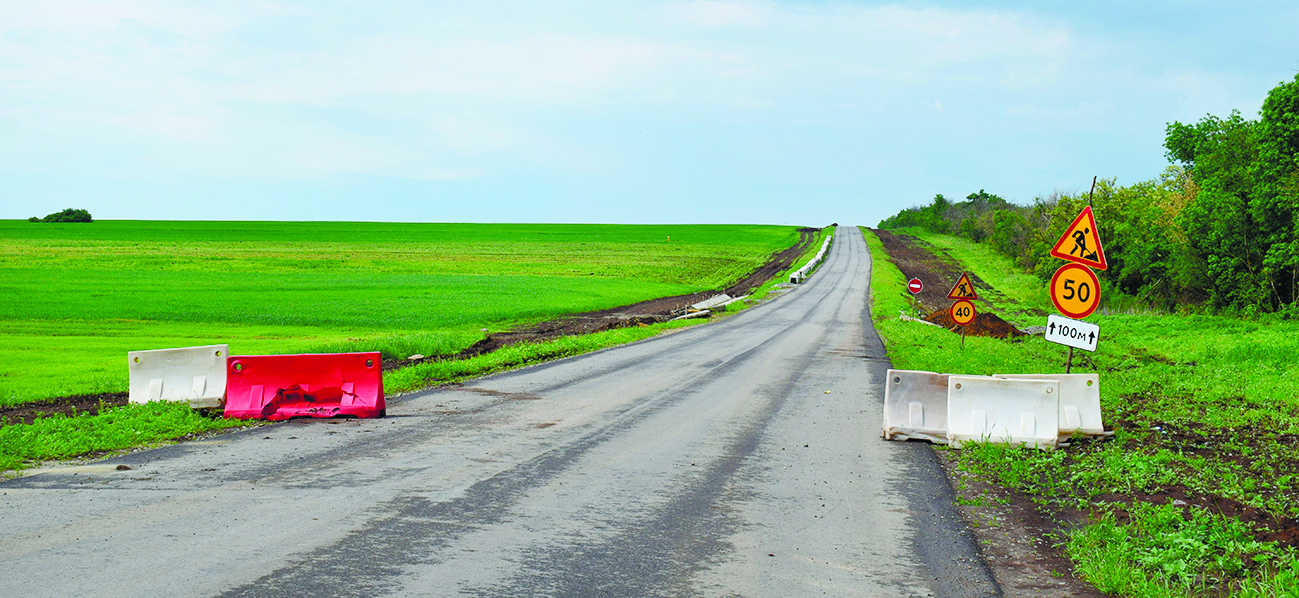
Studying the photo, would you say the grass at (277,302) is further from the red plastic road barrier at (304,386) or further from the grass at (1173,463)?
the grass at (1173,463)

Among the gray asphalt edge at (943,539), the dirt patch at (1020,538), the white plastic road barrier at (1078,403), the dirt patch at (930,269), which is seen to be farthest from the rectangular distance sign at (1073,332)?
the dirt patch at (930,269)

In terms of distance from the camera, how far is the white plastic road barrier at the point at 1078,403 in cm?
1055

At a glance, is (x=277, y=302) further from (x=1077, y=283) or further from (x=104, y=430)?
(x=1077, y=283)


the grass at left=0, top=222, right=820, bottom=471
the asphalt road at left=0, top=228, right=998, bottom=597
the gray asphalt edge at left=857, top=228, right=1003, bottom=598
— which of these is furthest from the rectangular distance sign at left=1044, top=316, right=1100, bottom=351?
the grass at left=0, top=222, right=820, bottom=471

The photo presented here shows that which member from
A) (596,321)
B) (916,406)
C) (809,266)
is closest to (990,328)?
(596,321)

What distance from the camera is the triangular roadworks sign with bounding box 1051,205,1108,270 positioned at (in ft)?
37.3

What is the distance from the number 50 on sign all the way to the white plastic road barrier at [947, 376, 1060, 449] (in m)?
1.74

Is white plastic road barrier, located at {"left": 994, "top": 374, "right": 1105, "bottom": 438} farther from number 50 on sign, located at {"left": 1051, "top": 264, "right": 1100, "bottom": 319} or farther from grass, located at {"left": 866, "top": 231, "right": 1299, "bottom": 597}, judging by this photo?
number 50 on sign, located at {"left": 1051, "top": 264, "right": 1100, "bottom": 319}

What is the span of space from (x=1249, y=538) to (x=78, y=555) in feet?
27.7

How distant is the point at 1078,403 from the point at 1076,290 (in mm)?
1705

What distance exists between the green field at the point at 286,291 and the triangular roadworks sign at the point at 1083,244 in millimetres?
13964

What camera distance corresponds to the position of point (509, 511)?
680 centimetres

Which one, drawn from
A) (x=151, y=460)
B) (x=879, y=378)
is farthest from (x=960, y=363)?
(x=151, y=460)

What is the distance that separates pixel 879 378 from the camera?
17.0 meters
